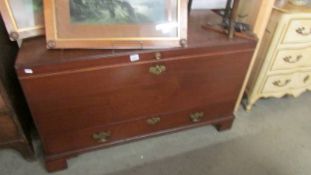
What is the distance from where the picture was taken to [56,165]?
1.32 m

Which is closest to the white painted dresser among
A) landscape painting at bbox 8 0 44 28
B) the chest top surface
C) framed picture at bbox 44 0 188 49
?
the chest top surface

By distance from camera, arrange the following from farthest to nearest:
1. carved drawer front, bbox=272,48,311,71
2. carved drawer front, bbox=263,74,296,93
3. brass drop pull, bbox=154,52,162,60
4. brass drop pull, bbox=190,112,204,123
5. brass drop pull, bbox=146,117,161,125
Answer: carved drawer front, bbox=263,74,296,93 → carved drawer front, bbox=272,48,311,71 → brass drop pull, bbox=190,112,204,123 → brass drop pull, bbox=146,117,161,125 → brass drop pull, bbox=154,52,162,60

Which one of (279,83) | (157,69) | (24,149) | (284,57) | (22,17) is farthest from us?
(279,83)

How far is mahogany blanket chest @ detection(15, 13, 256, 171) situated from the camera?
3.35 ft

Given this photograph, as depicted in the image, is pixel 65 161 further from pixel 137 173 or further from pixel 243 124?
pixel 243 124

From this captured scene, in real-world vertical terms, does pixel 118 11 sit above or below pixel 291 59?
above

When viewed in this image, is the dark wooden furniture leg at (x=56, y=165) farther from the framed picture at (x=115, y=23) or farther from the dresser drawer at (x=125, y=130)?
the framed picture at (x=115, y=23)

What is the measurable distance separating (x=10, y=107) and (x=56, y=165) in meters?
0.39

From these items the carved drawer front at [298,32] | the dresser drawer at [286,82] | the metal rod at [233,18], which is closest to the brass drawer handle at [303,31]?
the carved drawer front at [298,32]

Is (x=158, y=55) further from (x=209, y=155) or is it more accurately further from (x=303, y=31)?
(x=303, y=31)

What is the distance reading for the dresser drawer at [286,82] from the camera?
171 cm

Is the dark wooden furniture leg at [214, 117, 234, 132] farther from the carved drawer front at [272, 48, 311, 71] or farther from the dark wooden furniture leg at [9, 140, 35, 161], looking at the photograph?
the dark wooden furniture leg at [9, 140, 35, 161]

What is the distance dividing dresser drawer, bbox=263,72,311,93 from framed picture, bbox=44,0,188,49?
89 centimetres

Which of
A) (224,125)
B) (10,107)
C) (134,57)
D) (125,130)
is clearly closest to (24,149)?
(10,107)
